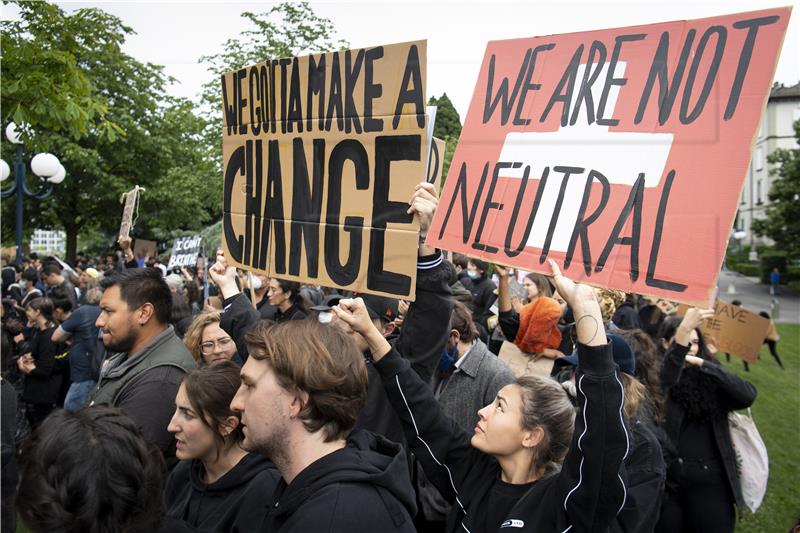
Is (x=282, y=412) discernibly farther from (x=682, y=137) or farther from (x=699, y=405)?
(x=699, y=405)

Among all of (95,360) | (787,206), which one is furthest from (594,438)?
(787,206)

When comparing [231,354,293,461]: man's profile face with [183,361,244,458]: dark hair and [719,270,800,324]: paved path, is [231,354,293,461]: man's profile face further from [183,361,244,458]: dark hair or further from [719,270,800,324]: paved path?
[719,270,800,324]: paved path

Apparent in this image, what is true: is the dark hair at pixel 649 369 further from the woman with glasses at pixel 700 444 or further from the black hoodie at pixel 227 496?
the black hoodie at pixel 227 496

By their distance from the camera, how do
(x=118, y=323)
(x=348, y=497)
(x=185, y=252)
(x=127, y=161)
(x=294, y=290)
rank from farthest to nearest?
(x=127, y=161) → (x=185, y=252) → (x=294, y=290) → (x=118, y=323) → (x=348, y=497)

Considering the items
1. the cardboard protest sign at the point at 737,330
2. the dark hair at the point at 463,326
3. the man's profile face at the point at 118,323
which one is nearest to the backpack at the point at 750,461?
the dark hair at the point at 463,326

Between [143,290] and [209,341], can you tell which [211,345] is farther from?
[143,290]

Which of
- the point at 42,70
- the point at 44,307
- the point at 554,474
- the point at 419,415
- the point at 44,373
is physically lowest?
the point at 44,373

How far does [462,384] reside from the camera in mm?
4156

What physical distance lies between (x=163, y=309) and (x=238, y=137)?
1.10 meters

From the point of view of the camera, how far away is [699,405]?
181 inches

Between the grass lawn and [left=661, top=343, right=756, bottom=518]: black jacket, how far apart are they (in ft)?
1.55

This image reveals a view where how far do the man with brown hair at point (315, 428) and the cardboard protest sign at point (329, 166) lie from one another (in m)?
0.88

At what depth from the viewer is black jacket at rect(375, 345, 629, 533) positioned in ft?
7.46

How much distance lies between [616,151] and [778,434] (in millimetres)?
7774
